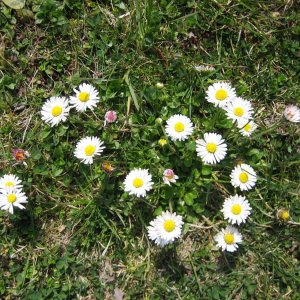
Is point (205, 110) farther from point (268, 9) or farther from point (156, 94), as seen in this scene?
point (268, 9)

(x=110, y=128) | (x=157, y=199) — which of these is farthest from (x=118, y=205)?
(x=110, y=128)

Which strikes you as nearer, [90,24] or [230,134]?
[230,134]

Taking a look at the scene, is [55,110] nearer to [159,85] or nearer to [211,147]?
[159,85]

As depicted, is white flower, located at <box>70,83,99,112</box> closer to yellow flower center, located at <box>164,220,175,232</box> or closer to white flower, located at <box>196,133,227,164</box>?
white flower, located at <box>196,133,227,164</box>

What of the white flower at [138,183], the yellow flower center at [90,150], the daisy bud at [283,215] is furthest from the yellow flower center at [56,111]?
the daisy bud at [283,215]

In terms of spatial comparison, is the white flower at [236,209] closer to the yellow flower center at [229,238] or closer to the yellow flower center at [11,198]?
the yellow flower center at [229,238]

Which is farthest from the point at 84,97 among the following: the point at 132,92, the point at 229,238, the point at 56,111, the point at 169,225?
the point at 229,238

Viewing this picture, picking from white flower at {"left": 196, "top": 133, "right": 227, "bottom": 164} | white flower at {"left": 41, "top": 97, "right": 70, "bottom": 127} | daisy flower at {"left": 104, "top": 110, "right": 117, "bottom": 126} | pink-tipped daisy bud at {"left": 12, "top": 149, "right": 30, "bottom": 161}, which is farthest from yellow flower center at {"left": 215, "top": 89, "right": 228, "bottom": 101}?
pink-tipped daisy bud at {"left": 12, "top": 149, "right": 30, "bottom": 161}
